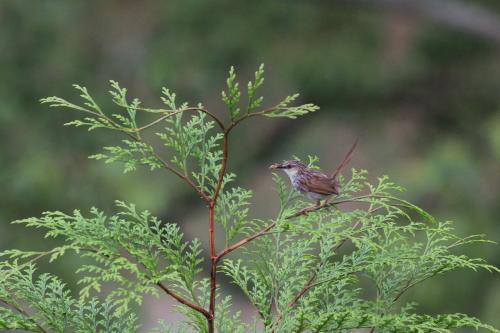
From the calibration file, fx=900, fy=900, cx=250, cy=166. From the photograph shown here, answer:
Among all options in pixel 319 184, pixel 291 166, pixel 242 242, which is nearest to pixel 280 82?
pixel 291 166

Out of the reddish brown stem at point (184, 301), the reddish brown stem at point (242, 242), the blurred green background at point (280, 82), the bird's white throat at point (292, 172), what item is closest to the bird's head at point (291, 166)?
the bird's white throat at point (292, 172)

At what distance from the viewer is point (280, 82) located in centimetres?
831

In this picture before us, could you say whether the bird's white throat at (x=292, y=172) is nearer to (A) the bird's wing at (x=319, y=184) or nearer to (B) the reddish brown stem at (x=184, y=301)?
(A) the bird's wing at (x=319, y=184)

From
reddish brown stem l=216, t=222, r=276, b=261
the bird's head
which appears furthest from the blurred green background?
reddish brown stem l=216, t=222, r=276, b=261

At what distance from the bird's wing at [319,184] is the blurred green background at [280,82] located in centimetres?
520

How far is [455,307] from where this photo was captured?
7738 millimetres

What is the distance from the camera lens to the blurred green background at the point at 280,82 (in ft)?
25.6

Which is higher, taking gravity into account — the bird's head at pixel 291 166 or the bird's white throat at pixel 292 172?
the bird's head at pixel 291 166

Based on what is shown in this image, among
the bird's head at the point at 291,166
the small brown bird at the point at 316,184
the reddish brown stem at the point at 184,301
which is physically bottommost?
the reddish brown stem at the point at 184,301

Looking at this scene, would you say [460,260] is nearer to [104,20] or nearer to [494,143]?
[494,143]

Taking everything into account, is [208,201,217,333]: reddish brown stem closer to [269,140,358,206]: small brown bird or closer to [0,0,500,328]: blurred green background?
[269,140,358,206]: small brown bird

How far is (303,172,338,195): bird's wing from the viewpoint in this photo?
2283mm

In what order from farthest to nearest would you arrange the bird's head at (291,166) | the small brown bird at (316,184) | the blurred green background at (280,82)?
the blurred green background at (280,82)
the bird's head at (291,166)
the small brown bird at (316,184)

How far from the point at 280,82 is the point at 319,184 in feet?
20.0
